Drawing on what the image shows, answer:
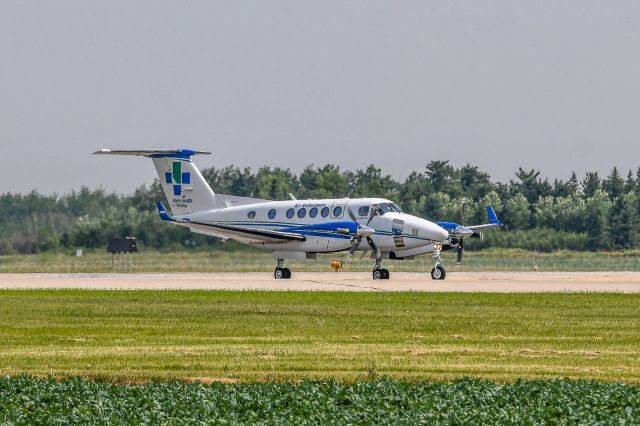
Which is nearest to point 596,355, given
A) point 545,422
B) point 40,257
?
point 545,422

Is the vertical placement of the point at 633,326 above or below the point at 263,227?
below

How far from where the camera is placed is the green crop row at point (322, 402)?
49.8ft

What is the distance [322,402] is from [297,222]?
41192 millimetres

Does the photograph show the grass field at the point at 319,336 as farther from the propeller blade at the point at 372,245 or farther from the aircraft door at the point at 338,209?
the aircraft door at the point at 338,209

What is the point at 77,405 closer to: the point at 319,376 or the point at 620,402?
the point at 319,376

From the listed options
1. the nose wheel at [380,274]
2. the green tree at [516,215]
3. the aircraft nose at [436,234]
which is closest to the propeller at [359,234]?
the nose wheel at [380,274]

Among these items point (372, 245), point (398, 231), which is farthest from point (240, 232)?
point (398, 231)

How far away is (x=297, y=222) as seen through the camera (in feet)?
188

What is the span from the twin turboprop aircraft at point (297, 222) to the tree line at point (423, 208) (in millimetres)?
6503

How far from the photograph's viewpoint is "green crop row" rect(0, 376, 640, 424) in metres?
15.2

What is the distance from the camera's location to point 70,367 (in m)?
20.7

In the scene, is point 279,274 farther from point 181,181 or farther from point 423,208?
point 423,208

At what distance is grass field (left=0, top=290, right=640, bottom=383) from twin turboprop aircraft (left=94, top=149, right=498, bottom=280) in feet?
47.2

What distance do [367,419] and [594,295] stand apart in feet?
85.0
